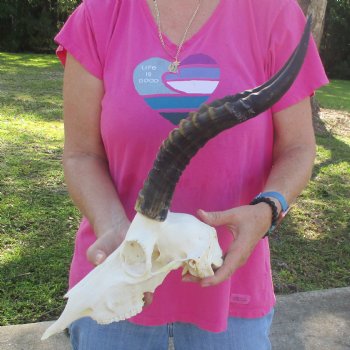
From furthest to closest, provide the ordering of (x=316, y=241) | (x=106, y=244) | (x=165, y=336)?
(x=316, y=241) < (x=165, y=336) < (x=106, y=244)

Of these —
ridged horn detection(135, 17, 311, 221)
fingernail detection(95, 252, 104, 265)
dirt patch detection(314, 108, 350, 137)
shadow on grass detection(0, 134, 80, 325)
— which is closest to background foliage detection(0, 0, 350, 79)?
dirt patch detection(314, 108, 350, 137)

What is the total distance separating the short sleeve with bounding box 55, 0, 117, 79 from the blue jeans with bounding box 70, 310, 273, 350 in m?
0.75

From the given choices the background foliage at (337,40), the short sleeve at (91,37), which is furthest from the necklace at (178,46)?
the background foliage at (337,40)

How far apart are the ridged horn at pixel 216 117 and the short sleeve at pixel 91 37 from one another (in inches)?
20.1

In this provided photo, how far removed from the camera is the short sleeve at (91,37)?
5.13 ft

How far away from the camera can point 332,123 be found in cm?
995

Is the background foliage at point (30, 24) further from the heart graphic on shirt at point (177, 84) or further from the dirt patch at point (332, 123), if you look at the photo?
the heart graphic on shirt at point (177, 84)

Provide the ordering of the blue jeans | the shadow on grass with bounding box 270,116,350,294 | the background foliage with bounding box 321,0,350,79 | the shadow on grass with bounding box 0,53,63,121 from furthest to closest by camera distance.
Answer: the background foliage with bounding box 321,0,350,79 → the shadow on grass with bounding box 0,53,63,121 → the shadow on grass with bounding box 270,116,350,294 → the blue jeans

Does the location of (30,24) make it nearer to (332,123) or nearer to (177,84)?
(332,123)

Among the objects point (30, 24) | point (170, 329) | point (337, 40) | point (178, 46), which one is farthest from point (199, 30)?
point (337, 40)

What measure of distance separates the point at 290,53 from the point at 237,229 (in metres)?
0.51

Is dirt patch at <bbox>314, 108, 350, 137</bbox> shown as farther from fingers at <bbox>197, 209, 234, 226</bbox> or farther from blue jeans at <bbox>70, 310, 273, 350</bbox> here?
fingers at <bbox>197, 209, 234, 226</bbox>

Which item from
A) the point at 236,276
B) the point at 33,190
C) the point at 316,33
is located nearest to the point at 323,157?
the point at 316,33

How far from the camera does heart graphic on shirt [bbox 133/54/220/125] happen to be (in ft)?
4.94
